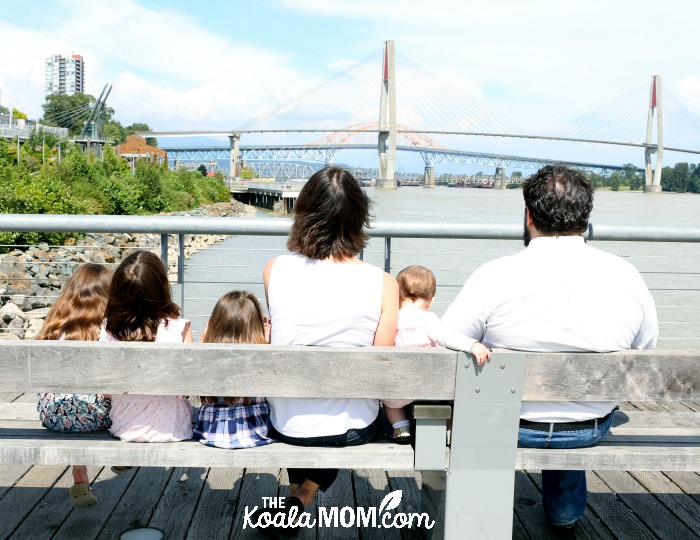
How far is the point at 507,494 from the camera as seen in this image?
1.82 meters

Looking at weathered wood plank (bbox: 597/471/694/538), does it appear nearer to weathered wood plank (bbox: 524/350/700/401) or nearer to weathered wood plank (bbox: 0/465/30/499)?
weathered wood plank (bbox: 524/350/700/401)

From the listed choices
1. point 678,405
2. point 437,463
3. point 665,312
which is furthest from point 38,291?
point 437,463

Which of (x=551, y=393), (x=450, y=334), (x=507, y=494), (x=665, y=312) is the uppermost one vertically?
(x=450, y=334)

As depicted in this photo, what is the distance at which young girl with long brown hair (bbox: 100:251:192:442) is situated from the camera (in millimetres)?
2029

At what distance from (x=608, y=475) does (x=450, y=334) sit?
1.44m

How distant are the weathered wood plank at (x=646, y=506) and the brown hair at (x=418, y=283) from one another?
962 mm

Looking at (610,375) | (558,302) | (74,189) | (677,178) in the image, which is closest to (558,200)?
(558,302)

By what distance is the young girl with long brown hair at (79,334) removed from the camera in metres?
2.09

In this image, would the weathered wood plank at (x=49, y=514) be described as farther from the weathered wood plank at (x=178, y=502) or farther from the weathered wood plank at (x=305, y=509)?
the weathered wood plank at (x=305, y=509)

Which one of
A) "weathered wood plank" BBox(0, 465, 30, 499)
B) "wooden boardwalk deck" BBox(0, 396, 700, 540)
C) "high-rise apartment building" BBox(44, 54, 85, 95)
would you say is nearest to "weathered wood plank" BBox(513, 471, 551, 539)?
"wooden boardwalk deck" BBox(0, 396, 700, 540)

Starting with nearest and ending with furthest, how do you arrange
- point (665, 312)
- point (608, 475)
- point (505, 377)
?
point (505, 377)
point (608, 475)
point (665, 312)

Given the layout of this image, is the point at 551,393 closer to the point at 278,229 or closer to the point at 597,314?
the point at 597,314

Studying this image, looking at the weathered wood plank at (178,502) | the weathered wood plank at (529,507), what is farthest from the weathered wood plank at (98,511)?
the weathered wood plank at (529,507)

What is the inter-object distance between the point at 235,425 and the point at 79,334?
22.0 inches
